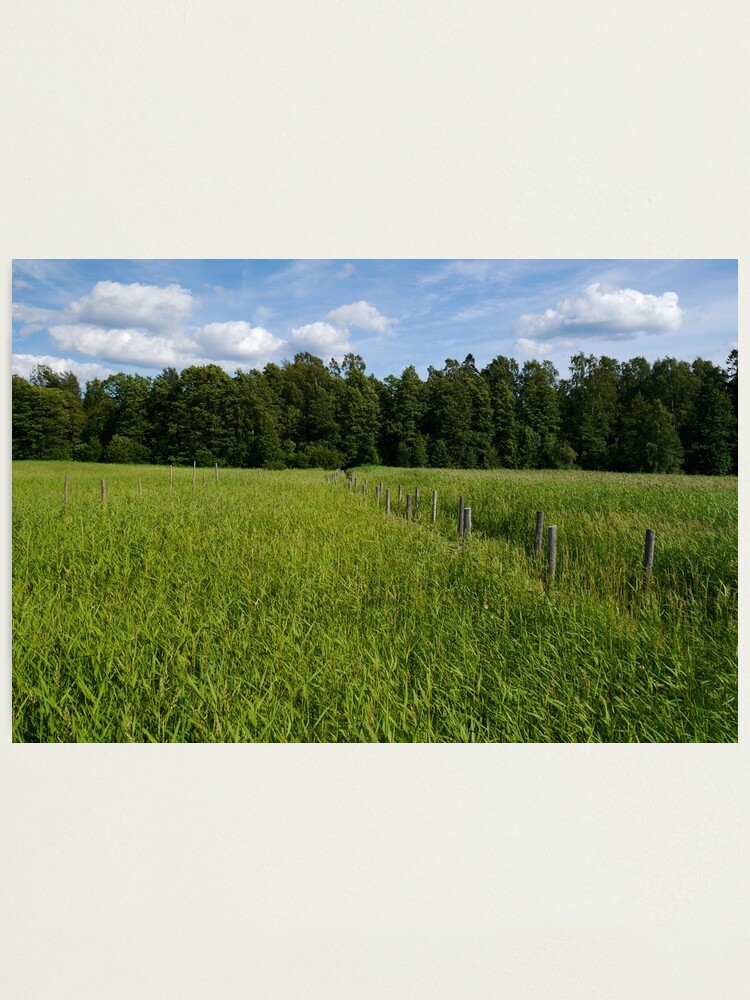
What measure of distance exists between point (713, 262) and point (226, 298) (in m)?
2.34

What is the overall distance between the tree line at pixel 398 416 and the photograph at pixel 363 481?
0.05 feet

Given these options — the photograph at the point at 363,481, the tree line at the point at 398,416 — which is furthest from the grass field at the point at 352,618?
the tree line at the point at 398,416

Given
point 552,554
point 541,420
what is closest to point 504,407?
point 541,420

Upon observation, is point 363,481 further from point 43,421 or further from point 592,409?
point 43,421

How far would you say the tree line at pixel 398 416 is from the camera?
2.36m

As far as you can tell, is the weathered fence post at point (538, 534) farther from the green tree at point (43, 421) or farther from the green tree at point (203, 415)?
the green tree at point (43, 421)
